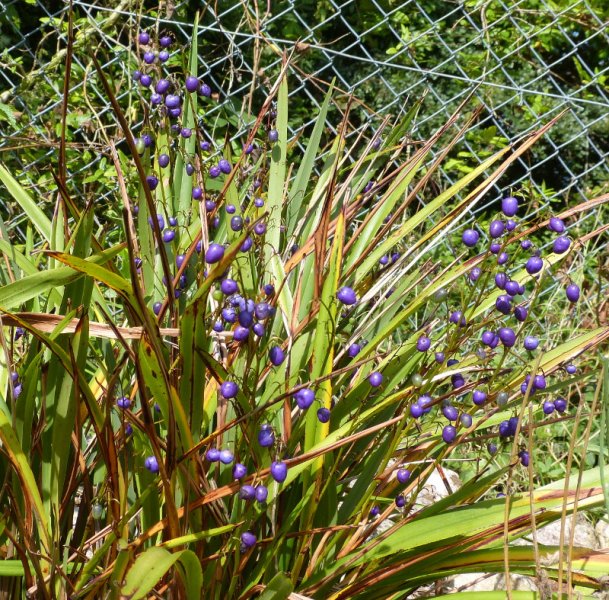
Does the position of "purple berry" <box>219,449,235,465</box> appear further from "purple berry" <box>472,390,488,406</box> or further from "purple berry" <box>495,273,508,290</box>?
"purple berry" <box>495,273,508,290</box>

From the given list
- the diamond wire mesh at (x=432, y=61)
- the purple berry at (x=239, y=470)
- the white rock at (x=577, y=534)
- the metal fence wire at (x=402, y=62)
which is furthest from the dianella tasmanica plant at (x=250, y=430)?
the diamond wire mesh at (x=432, y=61)

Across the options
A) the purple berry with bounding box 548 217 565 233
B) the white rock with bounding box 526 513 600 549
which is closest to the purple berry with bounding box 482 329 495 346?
the purple berry with bounding box 548 217 565 233

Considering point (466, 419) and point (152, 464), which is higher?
point (152, 464)

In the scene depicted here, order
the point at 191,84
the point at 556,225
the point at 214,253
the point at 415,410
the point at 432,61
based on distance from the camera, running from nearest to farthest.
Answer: the point at 214,253
the point at 415,410
the point at 556,225
the point at 191,84
the point at 432,61

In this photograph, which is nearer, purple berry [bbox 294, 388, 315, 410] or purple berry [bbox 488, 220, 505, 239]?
purple berry [bbox 294, 388, 315, 410]

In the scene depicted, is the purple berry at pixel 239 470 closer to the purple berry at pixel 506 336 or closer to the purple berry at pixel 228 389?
the purple berry at pixel 228 389

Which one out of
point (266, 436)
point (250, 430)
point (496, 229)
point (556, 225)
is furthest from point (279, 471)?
point (556, 225)

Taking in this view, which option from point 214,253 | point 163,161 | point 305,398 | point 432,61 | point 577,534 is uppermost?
point 163,161

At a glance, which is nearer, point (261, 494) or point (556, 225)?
point (261, 494)

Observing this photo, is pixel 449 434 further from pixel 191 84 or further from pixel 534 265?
pixel 191 84

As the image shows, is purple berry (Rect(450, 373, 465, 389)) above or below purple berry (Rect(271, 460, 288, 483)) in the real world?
below

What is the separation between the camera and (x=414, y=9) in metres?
4.76

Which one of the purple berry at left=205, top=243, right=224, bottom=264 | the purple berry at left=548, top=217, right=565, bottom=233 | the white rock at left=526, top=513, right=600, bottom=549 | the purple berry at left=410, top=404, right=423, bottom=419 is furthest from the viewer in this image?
the white rock at left=526, top=513, right=600, bottom=549

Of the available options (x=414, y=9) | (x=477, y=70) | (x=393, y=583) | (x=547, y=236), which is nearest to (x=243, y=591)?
(x=393, y=583)
